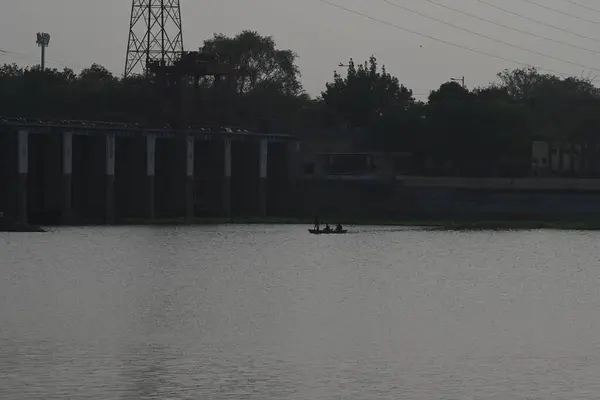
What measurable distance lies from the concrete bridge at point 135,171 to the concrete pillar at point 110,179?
0.28 ft

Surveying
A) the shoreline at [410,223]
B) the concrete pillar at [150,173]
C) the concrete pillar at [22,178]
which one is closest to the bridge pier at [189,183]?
the shoreline at [410,223]

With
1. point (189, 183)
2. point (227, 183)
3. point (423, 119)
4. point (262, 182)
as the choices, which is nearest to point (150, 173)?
point (189, 183)

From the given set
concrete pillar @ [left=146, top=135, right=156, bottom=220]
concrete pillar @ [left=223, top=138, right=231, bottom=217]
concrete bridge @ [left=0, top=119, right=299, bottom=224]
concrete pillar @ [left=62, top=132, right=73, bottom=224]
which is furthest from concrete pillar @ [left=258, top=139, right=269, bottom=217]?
concrete pillar @ [left=62, top=132, right=73, bottom=224]

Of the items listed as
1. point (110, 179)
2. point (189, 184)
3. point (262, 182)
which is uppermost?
point (262, 182)

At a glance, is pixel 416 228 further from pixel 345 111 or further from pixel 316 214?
pixel 345 111

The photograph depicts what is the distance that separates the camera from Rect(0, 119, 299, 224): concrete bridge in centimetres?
12744

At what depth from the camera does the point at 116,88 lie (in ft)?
585

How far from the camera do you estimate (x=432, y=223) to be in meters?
142

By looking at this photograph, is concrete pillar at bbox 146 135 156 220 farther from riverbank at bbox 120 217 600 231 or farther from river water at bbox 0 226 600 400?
river water at bbox 0 226 600 400

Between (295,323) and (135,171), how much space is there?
8593cm

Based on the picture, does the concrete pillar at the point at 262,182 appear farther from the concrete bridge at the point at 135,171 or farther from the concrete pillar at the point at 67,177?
the concrete pillar at the point at 67,177

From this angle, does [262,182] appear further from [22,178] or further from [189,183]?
[22,178]

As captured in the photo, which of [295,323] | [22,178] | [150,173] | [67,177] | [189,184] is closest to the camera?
[295,323]

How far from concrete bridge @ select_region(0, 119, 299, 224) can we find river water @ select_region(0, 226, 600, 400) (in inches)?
1073
